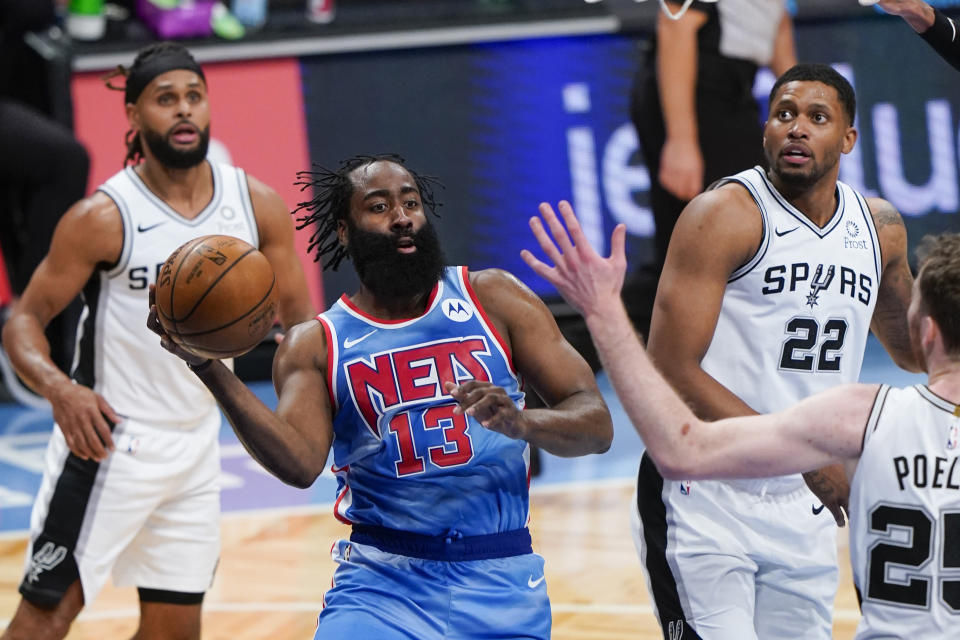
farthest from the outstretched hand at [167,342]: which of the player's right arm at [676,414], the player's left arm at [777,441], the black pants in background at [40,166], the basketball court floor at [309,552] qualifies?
the black pants in background at [40,166]

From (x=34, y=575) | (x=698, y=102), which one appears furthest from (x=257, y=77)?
(x=34, y=575)

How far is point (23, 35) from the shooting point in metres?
10.3

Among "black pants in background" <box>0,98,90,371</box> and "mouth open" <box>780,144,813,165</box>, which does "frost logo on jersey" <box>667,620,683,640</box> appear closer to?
"mouth open" <box>780,144,813,165</box>

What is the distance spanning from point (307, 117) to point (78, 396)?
577 centimetres

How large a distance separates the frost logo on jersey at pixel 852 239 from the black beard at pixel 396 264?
1.25 meters

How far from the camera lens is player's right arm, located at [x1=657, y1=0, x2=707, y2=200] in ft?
25.9

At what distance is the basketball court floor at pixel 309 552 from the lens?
635cm

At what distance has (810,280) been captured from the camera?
4285 mm

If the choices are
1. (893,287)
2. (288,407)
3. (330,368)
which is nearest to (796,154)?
(893,287)

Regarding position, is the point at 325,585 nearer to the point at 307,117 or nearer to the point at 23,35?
the point at 307,117

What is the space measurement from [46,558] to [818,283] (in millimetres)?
2851

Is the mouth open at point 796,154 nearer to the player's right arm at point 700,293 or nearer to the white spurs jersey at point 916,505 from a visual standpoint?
the player's right arm at point 700,293

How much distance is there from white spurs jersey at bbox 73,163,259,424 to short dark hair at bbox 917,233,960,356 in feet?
9.49

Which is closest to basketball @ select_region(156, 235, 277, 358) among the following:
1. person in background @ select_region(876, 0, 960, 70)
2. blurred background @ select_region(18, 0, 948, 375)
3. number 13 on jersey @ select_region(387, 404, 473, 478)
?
number 13 on jersey @ select_region(387, 404, 473, 478)
